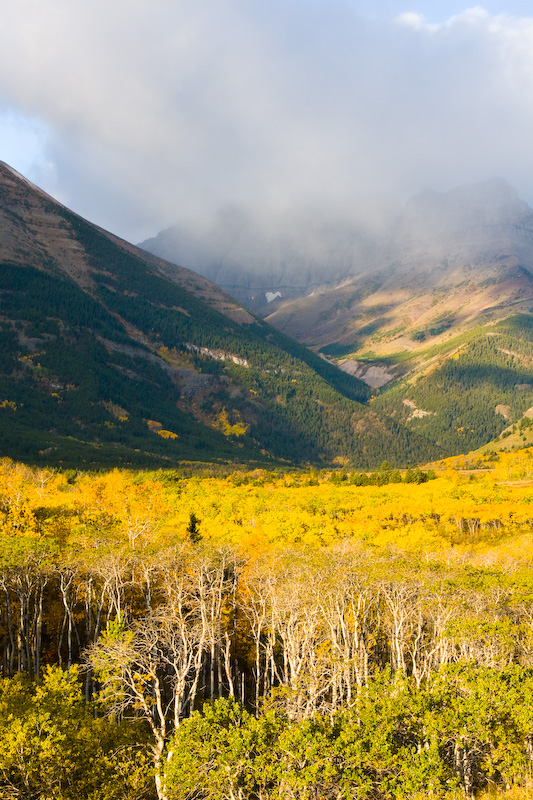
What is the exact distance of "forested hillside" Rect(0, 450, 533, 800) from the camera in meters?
23.9

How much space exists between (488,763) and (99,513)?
65.1 m

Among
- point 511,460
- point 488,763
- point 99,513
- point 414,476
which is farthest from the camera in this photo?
point 511,460

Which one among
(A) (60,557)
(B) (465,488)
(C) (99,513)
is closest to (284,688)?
(A) (60,557)

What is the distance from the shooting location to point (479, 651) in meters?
38.7

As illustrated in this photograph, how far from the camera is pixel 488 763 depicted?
24969 mm

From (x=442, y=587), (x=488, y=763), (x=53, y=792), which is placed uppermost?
(x=442, y=587)

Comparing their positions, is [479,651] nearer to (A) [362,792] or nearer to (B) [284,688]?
(B) [284,688]

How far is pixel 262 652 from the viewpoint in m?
54.1

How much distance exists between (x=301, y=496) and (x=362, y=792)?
3279 inches

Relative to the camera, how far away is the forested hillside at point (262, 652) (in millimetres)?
23891

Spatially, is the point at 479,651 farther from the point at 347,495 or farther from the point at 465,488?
the point at 465,488

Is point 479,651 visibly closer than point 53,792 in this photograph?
No

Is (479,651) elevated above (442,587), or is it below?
below

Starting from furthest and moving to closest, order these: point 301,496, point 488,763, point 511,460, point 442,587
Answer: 1. point 511,460
2. point 301,496
3. point 442,587
4. point 488,763
